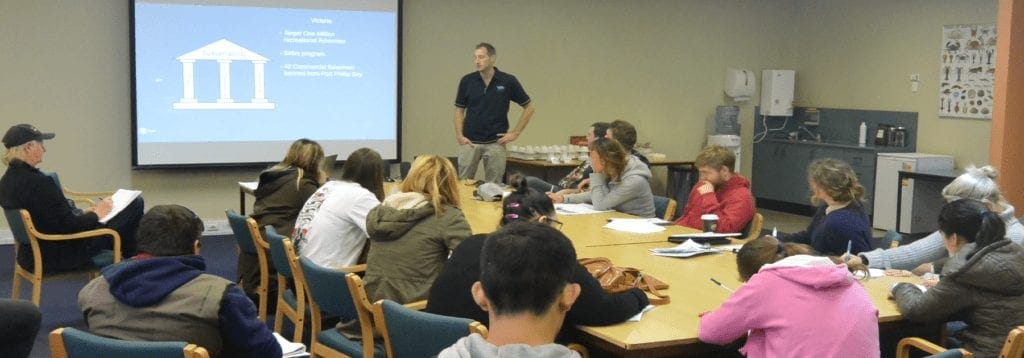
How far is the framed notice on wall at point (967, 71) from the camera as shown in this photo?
950 centimetres

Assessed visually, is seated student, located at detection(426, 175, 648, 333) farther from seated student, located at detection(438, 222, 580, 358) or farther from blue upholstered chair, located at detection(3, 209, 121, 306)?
blue upholstered chair, located at detection(3, 209, 121, 306)

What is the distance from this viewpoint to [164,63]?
848 cm

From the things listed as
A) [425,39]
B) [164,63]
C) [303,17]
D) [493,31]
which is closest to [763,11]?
[493,31]

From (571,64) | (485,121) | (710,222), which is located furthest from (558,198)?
(571,64)

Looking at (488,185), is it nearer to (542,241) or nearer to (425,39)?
(425,39)

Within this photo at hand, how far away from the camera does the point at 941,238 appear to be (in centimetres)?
472

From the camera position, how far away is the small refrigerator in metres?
9.52

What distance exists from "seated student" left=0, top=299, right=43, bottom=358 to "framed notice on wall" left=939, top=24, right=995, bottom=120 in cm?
870

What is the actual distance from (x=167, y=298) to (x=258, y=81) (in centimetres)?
625

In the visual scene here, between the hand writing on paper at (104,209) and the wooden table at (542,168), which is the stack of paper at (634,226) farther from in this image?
the wooden table at (542,168)

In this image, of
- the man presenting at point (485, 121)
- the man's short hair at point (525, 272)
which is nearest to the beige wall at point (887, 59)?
the man presenting at point (485, 121)

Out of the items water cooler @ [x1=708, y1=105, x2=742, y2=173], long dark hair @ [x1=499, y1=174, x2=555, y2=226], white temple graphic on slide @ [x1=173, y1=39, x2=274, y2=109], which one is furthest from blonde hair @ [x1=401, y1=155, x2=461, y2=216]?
water cooler @ [x1=708, y1=105, x2=742, y2=173]

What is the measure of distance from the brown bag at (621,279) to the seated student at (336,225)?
1.33 meters

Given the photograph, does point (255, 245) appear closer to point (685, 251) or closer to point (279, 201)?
point (279, 201)
